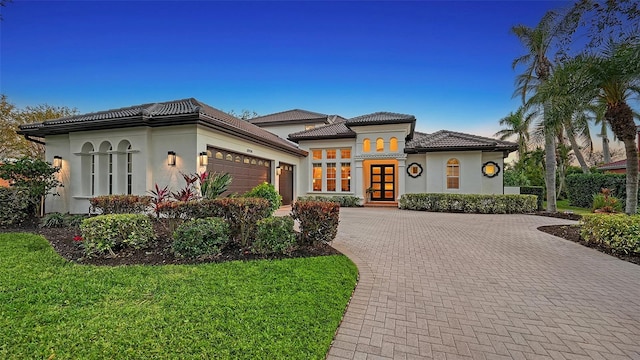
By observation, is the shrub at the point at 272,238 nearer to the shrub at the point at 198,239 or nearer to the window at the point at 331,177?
the shrub at the point at 198,239

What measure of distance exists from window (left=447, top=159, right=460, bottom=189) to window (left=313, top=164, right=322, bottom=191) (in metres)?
8.09

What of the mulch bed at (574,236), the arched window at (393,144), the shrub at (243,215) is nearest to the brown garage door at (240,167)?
the shrub at (243,215)

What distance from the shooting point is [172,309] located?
3088mm

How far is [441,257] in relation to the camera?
19.3 ft

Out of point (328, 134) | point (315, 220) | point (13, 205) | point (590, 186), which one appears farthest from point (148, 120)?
point (590, 186)

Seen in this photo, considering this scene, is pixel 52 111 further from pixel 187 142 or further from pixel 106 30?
pixel 187 142

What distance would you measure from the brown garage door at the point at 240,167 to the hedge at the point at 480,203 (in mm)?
9124

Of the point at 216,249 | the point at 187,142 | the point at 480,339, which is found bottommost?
the point at 480,339

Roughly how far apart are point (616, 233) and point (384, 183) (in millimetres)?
12442

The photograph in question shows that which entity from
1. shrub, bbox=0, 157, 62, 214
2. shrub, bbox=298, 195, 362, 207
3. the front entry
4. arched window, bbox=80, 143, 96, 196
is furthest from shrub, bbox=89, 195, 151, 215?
the front entry

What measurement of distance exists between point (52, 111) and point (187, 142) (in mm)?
19377

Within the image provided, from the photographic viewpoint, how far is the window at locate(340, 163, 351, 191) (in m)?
17.8

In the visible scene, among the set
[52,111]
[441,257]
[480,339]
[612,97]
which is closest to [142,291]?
[480,339]

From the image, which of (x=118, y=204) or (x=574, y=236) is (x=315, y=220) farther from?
(x=574, y=236)
